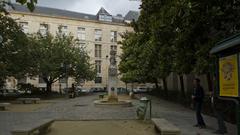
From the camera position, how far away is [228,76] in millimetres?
9570

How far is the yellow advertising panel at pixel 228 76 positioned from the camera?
30.1 feet

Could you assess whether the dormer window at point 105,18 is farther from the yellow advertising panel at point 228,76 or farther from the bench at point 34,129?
the yellow advertising panel at point 228,76

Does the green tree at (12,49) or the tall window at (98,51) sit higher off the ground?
the tall window at (98,51)

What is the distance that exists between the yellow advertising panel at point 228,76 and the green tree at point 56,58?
3979cm

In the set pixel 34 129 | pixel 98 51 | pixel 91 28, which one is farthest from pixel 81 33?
pixel 34 129

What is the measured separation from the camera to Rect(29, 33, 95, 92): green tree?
50.0m

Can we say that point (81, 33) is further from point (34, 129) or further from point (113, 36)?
point (34, 129)

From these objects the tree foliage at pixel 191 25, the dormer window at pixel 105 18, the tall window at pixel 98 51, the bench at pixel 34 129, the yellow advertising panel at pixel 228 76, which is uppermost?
the dormer window at pixel 105 18

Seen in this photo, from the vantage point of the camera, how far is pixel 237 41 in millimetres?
8617

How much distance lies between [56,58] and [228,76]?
45.3 m

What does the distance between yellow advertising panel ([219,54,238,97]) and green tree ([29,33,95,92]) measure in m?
39.8

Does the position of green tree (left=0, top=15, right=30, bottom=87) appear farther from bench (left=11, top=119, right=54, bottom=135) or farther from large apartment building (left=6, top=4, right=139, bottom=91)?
large apartment building (left=6, top=4, right=139, bottom=91)

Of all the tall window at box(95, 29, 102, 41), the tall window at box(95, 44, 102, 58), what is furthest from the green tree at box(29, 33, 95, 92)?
the tall window at box(95, 29, 102, 41)

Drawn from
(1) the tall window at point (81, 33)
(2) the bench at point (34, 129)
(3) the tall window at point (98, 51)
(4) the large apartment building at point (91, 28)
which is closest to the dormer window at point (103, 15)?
(4) the large apartment building at point (91, 28)
